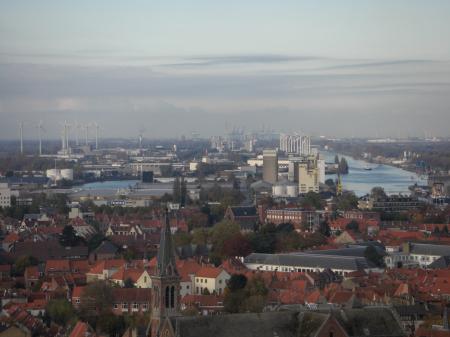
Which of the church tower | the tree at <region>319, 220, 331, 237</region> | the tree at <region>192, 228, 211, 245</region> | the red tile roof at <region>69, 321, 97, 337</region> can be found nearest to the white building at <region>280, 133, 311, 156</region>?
the tree at <region>319, 220, 331, 237</region>

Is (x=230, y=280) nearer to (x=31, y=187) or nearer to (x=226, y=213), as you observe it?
(x=226, y=213)

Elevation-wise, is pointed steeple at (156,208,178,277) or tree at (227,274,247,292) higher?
pointed steeple at (156,208,178,277)

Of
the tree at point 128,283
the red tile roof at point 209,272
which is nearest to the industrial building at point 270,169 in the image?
the red tile roof at point 209,272

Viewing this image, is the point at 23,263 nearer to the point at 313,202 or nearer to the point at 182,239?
the point at 182,239

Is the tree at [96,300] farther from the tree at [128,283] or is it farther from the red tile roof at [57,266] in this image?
the red tile roof at [57,266]

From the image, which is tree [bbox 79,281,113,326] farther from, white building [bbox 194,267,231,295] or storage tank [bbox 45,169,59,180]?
storage tank [bbox 45,169,59,180]

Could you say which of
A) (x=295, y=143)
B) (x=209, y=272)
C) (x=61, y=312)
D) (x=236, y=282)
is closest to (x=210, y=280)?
(x=209, y=272)
